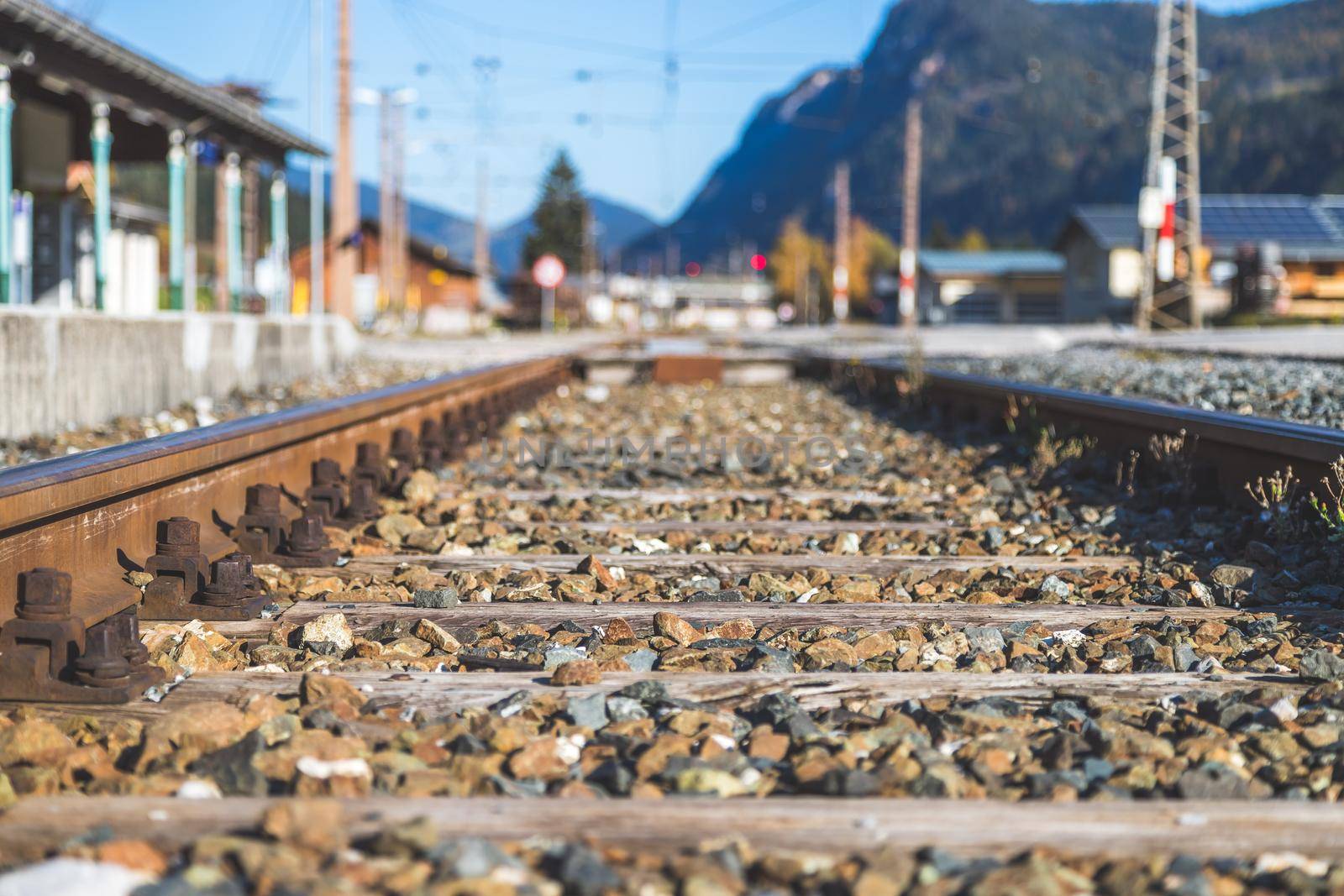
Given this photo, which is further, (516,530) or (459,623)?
(516,530)

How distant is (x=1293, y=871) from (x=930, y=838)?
49 centimetres

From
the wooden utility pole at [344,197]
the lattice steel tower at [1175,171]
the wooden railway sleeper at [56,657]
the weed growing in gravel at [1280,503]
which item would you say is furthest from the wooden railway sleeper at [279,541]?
the lattice steel tower at [1175,171]

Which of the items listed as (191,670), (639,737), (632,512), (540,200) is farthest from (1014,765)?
(540,200)

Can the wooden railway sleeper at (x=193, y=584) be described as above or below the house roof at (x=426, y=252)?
below

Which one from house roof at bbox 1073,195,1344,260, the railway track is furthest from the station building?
house roof at bbox 1073,195,1344,260

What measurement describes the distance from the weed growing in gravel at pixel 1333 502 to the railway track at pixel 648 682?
14cm

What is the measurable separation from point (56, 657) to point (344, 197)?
23.8 metres

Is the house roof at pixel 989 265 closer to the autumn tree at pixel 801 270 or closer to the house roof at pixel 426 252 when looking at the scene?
the house roof at pixel 426 252

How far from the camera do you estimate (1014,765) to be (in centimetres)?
234

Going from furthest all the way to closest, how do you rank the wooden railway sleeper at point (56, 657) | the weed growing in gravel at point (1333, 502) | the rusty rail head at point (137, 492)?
1. the weed growing in gravel at point (1333, 502)
2. the rusty rail head at point (137, 492)
3. the wooden railway sleeper at point (56, 657)

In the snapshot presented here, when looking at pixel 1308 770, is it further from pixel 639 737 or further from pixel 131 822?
pixel 131 822

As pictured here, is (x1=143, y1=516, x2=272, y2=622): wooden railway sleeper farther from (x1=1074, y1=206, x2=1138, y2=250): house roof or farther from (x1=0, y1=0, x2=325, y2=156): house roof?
(x1=1074, y1=206, x2=1138, y2=250): house roof

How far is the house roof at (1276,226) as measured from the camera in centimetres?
5097

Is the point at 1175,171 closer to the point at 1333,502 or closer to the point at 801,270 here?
the point at 1333,502
